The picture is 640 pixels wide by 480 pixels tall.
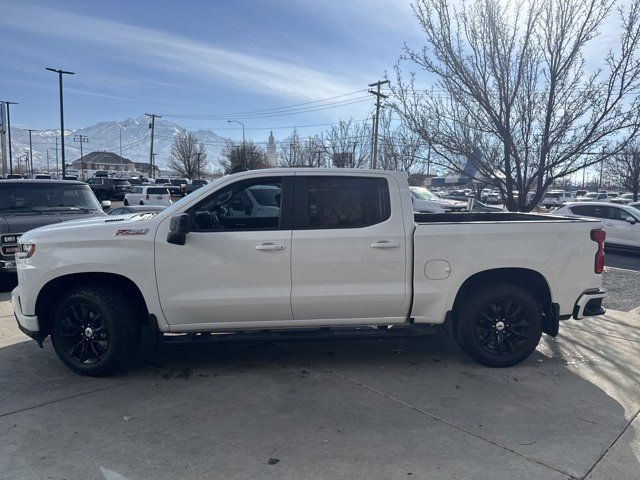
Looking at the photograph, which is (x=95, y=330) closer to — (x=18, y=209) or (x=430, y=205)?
(x=18, y=209)

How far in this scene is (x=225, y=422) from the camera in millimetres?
3711

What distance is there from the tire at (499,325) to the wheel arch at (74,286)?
309 cm

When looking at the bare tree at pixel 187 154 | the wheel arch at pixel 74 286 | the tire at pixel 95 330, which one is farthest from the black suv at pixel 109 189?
the tire at pixel 95 330

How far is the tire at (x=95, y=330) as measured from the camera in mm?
4359

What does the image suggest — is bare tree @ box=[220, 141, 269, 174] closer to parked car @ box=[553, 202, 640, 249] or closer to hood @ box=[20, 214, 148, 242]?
parked car @ box=[553, 202, 640, 249]

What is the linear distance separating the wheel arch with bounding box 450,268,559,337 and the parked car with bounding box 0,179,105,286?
662 cm

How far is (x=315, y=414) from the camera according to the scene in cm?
384

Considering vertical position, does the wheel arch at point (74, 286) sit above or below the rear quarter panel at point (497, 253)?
below

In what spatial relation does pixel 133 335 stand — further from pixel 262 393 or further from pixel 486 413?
pixel 486 413

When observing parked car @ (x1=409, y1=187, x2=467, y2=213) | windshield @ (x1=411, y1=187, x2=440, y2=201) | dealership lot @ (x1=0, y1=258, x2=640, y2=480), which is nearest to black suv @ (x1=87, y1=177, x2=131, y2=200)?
windshield @ (x1=411, y1=187, x2=440, y2=201)

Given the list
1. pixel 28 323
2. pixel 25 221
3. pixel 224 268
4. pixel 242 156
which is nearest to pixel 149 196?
pixel 25 221

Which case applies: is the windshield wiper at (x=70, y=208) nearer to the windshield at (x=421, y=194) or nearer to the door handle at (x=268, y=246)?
the door handle at (x=268, y=246)

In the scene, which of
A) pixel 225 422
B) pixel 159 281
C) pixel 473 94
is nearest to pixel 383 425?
pixel 225 422

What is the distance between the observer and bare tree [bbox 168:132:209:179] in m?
66.4
